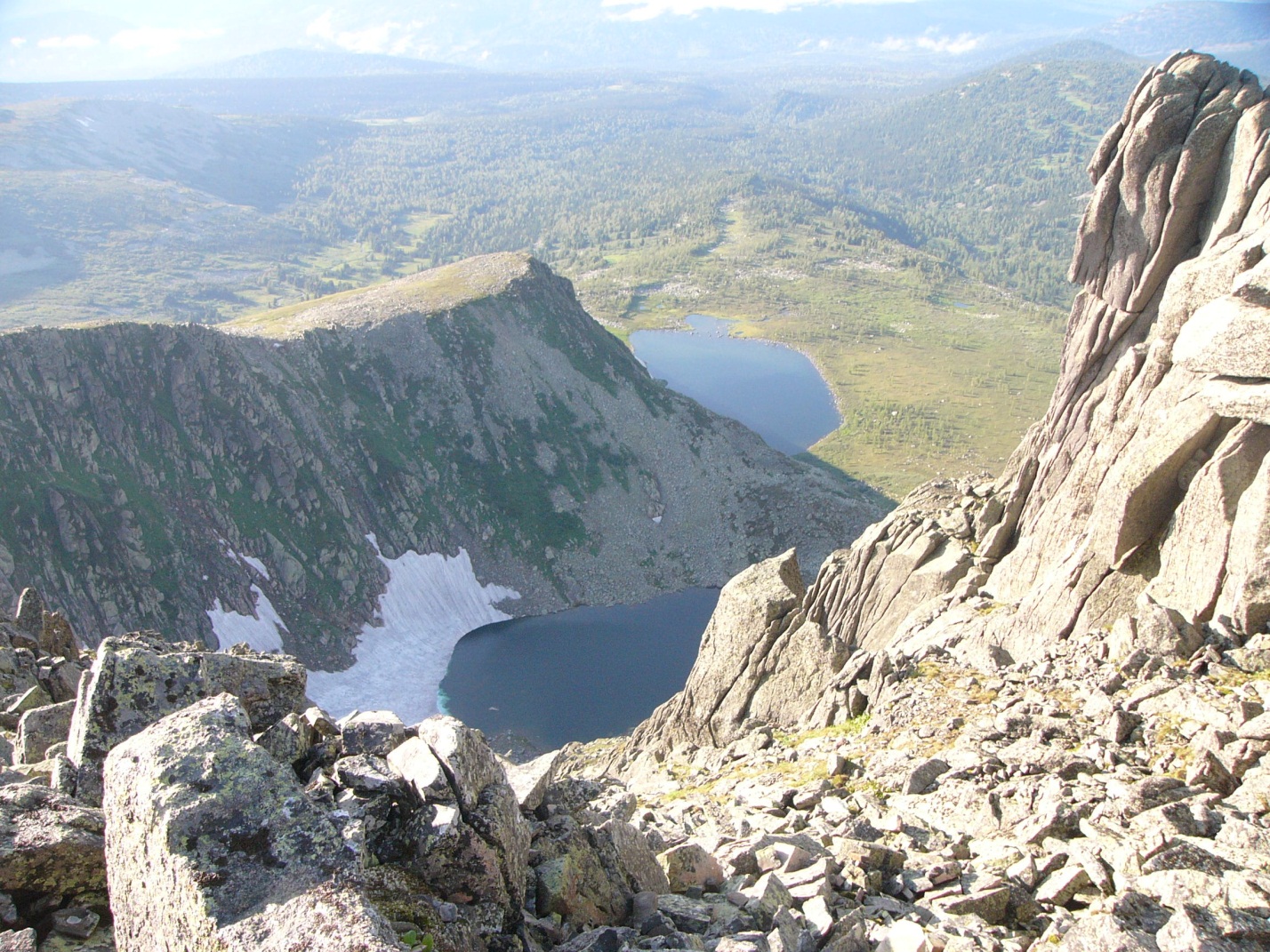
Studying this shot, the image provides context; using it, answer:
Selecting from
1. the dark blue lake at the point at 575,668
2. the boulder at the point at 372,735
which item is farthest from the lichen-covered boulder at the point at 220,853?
the dark blue lake at the point at 575,668

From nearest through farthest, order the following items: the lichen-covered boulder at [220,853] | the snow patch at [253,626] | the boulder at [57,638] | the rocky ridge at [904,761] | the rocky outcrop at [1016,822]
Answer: the lichen-covered boulder at [220,853], the rocky ridge at [904,761], the rocky outcrop at [1016,822], the boulder at [57,638], the snow patch at [253,626]

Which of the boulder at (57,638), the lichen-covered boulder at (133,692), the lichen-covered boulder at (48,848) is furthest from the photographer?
the boulder at (57,638)

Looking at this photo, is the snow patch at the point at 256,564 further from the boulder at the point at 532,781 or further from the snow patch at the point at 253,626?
the boulder at the point at 532,781

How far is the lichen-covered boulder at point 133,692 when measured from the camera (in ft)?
51.1

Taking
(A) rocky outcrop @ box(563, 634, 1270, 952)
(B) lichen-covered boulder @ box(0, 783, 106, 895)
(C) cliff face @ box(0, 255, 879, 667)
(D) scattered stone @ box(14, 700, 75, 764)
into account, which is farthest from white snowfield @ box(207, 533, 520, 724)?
(B) lichen-covered boulder @ box(0, 783, 106, 895)

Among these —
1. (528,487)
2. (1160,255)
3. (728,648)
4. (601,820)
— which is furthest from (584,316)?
(601,820)

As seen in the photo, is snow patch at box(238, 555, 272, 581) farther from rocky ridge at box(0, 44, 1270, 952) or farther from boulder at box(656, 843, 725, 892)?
boulder at box(656, 843, 725, 892)

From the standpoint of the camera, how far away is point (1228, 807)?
18.6m

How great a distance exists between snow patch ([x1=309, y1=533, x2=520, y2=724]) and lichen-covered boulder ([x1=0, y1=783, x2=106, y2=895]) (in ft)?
258

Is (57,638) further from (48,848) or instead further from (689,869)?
(689,869)

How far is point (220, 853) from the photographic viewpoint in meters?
10.9

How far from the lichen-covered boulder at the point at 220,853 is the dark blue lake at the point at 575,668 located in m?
82.0

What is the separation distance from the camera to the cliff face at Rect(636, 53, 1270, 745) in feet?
87.0

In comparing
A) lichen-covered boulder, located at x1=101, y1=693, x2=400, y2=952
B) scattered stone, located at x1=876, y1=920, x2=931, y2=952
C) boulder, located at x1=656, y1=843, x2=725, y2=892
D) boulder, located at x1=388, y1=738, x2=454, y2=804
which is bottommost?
boulder, located at x1=656, y1=843, x2=725, y2=892
